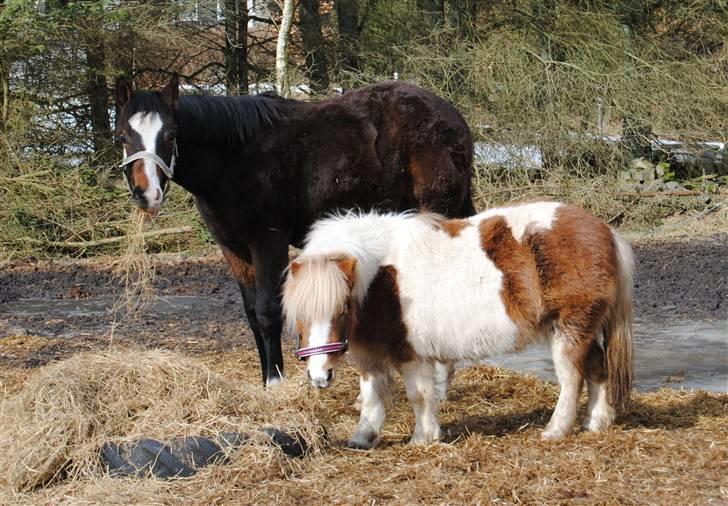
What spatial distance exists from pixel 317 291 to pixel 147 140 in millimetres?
1644

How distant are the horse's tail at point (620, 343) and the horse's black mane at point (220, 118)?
7.71ft

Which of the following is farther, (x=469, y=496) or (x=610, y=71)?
(x=610, y=71)

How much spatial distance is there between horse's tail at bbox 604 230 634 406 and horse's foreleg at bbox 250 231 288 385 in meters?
1.94

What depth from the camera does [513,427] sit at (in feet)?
17.0

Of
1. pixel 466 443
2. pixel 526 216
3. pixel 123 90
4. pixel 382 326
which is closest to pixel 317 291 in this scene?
pixel 382 326

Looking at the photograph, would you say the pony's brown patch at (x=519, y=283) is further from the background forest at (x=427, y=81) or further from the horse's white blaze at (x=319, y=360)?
the background forest at (x=427, y=81)

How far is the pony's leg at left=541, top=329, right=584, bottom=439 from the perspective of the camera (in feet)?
15.7

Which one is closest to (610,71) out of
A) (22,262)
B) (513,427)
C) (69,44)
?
(69,44)

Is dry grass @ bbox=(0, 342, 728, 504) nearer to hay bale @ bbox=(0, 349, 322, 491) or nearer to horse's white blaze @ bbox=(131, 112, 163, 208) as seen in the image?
hay bale @ bbox=(0, 349, 322, 491)

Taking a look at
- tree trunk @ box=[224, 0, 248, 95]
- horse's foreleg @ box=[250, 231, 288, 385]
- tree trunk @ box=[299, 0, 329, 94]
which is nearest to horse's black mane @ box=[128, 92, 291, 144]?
horse's foreleg @ box=[250, 231, 288, 385]

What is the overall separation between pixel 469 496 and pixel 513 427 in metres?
1.30

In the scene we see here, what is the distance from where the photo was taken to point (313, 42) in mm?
14734

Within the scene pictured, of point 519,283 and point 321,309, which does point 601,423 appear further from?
point 321,309

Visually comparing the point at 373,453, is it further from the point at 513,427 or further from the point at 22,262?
the point at 22,262
